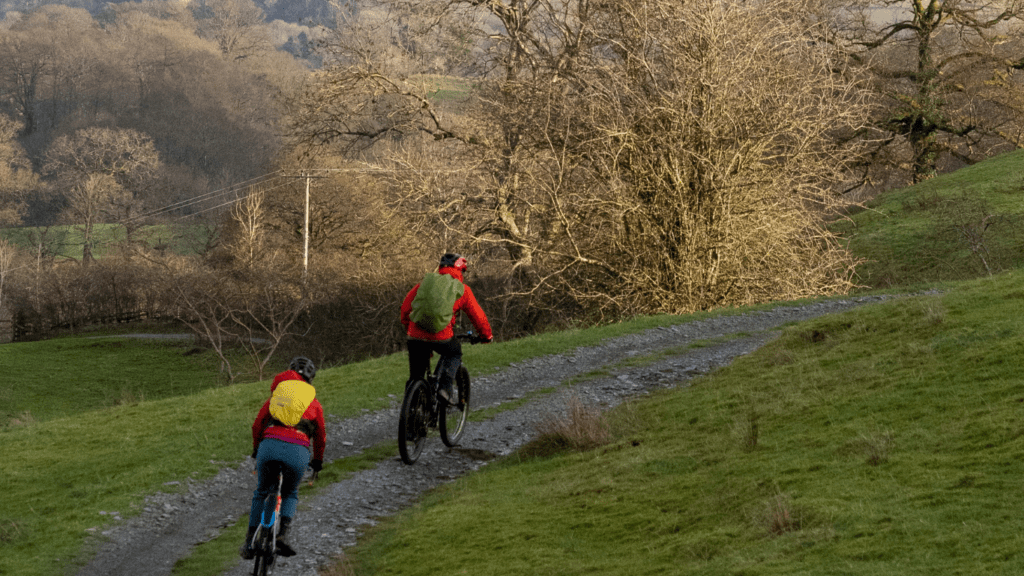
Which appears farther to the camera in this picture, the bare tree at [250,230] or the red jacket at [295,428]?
the bare tree at [250,230]

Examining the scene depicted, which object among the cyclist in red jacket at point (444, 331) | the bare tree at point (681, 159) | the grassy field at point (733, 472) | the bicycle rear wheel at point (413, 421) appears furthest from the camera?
the bare tree at point (681, 159)

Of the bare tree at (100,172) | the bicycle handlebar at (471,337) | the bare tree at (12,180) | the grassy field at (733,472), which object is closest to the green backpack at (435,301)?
the bicycle handlebar at (471,337)

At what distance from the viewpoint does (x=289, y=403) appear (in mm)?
6594

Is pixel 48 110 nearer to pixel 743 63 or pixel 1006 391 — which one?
pixel 743 63

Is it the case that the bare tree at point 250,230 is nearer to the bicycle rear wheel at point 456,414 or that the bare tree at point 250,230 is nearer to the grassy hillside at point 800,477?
the bicycle rear wheel at point 456,414

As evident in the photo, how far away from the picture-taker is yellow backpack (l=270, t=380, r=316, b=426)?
21.6 feet

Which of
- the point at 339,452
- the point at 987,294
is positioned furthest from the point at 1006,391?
the point at 339,452

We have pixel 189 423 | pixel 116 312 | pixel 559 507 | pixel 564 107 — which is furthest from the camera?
pixel 116 312

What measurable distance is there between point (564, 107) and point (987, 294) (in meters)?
15.0

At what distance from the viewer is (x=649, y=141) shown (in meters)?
22.8

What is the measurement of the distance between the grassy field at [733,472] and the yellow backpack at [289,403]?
4.94 feet

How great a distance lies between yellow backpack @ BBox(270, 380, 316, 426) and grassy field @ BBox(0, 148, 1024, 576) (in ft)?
4.94

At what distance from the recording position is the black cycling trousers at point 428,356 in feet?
31.7

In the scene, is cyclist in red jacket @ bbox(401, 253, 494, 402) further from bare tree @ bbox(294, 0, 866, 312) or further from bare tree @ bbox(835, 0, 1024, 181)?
bare tree @ bbox(835, 0, 1024, 181)
